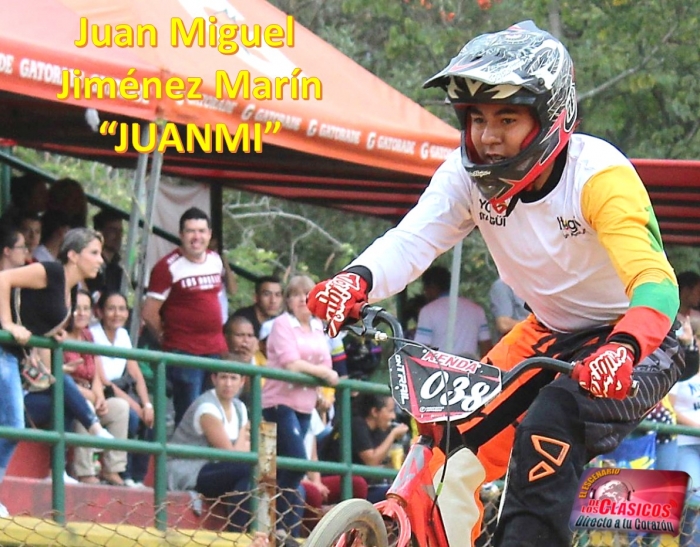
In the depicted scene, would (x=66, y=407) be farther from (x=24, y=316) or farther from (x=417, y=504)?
(x=417, y=504)

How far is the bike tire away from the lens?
4.26 metres

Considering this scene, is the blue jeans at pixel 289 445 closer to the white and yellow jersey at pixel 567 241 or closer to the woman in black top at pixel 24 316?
the woman in black top at pixel 24 316

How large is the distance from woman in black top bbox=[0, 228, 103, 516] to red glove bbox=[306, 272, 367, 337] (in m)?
2.69

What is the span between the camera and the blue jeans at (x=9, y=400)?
22.5ft

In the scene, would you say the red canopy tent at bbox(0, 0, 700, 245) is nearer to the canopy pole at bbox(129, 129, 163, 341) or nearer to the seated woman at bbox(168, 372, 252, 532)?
the canopy pole at bbox(129, 129, 163, 341)

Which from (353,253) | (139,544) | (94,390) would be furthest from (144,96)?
(353,253)

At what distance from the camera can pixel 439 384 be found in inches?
169

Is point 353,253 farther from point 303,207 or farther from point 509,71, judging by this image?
point 509,71

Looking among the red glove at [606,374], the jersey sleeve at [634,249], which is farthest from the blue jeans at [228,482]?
the red glove at [606,374]

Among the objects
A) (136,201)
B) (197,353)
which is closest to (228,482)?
(197,353)

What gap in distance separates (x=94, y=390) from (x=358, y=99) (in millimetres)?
3412

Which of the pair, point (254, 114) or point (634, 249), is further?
point (254, 114)

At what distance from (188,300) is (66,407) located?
1743mm

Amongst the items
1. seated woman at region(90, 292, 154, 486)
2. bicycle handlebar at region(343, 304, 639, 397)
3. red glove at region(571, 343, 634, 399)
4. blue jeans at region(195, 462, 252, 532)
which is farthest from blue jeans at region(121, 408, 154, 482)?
red glove at region(571, 343, 634, 399)
